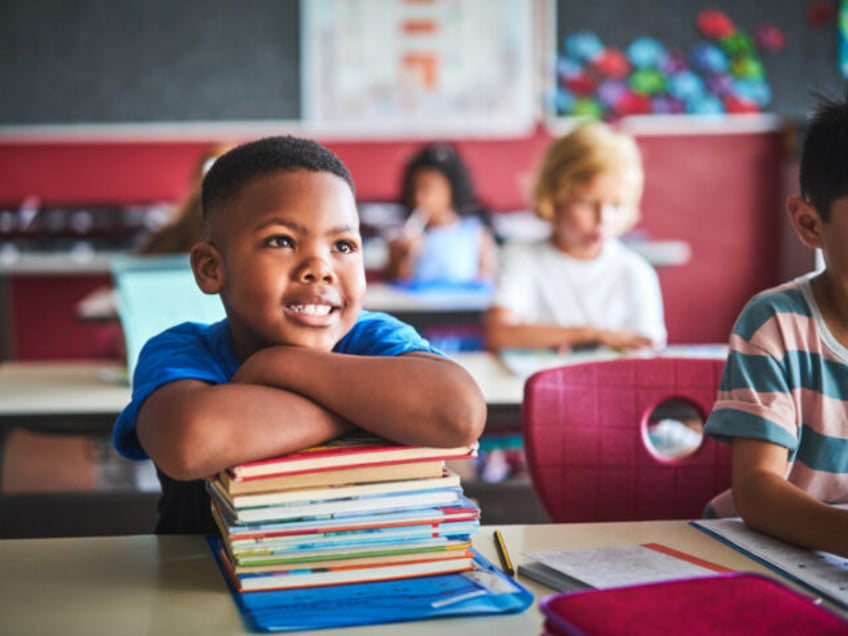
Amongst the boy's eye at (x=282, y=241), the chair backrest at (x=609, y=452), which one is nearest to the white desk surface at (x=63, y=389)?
the chair backrest at (x=609, y=452)

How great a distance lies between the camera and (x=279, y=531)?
864 mm

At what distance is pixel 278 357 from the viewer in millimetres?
958

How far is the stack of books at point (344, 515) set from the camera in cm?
86

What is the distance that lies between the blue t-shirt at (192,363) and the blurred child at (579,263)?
1321mm

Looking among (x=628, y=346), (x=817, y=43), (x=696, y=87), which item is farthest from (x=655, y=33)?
(x=628, y=346)

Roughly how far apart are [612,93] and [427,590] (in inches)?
191

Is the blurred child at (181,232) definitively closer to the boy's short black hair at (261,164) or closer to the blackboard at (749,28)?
the boy's short black hair at (261,164)

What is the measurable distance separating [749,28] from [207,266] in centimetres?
492

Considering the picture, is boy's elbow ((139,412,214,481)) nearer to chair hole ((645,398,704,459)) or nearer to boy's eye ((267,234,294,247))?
boy's eye ((267,234,294,247))

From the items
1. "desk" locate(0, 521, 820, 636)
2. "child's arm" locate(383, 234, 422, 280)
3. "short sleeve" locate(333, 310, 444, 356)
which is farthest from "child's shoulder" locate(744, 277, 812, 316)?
"child's arm" locate(383, 234, 422, 280)

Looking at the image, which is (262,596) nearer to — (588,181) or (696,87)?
(588,181)

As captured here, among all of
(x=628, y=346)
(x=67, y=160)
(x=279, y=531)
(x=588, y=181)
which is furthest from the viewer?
(x=67, y=160)

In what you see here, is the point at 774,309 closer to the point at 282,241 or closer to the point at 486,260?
the point at 282,241

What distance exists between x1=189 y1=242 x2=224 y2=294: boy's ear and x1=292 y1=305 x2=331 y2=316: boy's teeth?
109mm
